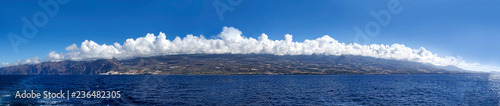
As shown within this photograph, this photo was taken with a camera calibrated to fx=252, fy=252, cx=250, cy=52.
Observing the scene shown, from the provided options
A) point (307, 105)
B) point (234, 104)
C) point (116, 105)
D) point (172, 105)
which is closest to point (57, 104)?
point (116, 105)

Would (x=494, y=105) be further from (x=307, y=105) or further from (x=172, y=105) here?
(x=172, y=105)

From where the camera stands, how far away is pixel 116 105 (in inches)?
2318

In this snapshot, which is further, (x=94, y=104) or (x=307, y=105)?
(x=307, y=105)

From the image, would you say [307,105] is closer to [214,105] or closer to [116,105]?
[214,105]

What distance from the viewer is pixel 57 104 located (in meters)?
56.7

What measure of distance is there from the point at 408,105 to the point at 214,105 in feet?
164

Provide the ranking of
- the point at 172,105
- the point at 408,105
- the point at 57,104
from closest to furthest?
the point at 57,104 < the point at 172,105 < the point at 408,105

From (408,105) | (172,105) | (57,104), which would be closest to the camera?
(57,104)

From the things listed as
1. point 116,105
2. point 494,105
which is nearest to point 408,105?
point 494,105

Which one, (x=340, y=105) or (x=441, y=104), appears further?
(x=441, y=104)

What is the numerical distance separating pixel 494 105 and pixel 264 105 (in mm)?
61428

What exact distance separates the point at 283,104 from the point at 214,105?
17281 millimetres

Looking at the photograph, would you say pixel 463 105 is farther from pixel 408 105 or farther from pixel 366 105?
pixel 366 105

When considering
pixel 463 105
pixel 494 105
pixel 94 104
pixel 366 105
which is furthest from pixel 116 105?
pixel 494 105
